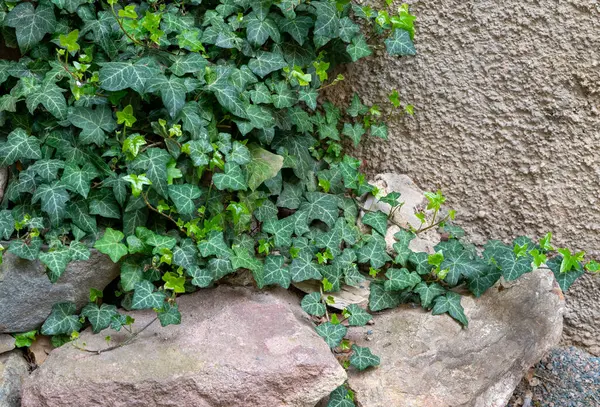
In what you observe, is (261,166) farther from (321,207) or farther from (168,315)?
(168,315)

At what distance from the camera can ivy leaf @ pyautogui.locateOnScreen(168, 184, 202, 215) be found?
7.48 ft

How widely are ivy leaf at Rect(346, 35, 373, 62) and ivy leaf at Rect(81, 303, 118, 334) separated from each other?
4.32 ft

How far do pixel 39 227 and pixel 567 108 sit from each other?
6.55ft

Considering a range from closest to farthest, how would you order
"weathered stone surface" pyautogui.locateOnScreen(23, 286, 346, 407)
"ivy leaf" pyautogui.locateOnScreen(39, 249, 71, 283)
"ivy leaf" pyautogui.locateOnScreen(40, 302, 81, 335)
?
"weathered stone surface" pyautogui.locateOnScreen(23, 286, 346, 407), "ivy leaf" pyautogui.locateOnScreen(39, 249, 71, 283), "ivy leaf" pyautogui.locateOnScreen(40, 302, 81, 335)

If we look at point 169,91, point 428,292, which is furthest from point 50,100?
point 428,292

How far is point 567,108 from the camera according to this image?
254cm

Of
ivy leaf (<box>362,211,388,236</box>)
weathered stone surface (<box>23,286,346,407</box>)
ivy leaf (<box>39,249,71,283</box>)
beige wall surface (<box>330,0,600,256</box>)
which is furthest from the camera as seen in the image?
ivy leaf (<box>362,211,388,236</box>)

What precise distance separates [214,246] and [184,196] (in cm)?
20

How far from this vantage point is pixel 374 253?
8.36 ft

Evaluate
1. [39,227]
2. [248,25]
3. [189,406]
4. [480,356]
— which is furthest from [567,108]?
[39,227]

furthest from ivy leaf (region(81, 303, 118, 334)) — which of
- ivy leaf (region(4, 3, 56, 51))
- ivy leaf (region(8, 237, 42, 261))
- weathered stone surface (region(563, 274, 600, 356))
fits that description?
weathered stone surface (region(563, 274, 600, 356))

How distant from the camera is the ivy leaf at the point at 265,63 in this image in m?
2.49

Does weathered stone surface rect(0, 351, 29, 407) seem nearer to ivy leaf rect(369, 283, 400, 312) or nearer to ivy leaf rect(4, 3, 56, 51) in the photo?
ivy leaf rect(4, 3, 56, 51)

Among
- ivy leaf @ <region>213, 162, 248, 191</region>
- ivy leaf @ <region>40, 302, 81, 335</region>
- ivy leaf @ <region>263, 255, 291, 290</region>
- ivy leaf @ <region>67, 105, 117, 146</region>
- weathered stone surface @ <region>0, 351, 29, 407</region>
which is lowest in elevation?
weathered stone surface @ <region>0, 351, 29, 407</region>
